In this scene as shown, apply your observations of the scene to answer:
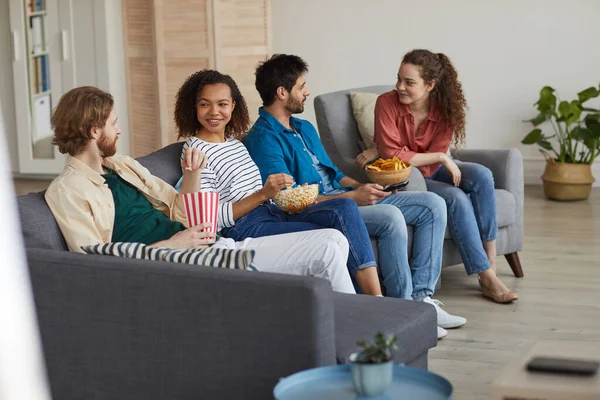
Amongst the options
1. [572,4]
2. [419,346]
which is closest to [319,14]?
[572,4]

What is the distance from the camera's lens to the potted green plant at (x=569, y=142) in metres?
6.45

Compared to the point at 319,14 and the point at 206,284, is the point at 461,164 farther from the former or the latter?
the point at 319,14

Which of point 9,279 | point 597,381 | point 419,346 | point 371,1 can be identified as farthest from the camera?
point 371,1

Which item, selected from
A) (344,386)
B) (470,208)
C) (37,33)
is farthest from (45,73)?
(344,386)

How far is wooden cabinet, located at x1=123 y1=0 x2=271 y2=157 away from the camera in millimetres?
6863

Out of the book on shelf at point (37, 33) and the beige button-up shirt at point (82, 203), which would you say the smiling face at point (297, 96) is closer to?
the beige button-up shirt at point (82, 203)

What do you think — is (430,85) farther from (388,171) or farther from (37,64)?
(37,64)

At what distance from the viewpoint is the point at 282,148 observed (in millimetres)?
3762

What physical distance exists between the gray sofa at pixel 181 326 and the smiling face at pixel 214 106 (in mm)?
967

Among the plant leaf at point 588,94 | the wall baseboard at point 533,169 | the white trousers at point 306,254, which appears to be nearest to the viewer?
the white trousers at point 306,254

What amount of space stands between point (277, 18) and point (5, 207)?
5.45 m

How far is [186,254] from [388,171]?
1501 millimetres

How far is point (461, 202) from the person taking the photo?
4.13 meters

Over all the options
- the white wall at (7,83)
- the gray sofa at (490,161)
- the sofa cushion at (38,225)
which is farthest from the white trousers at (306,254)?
the white wall at (7,83)
